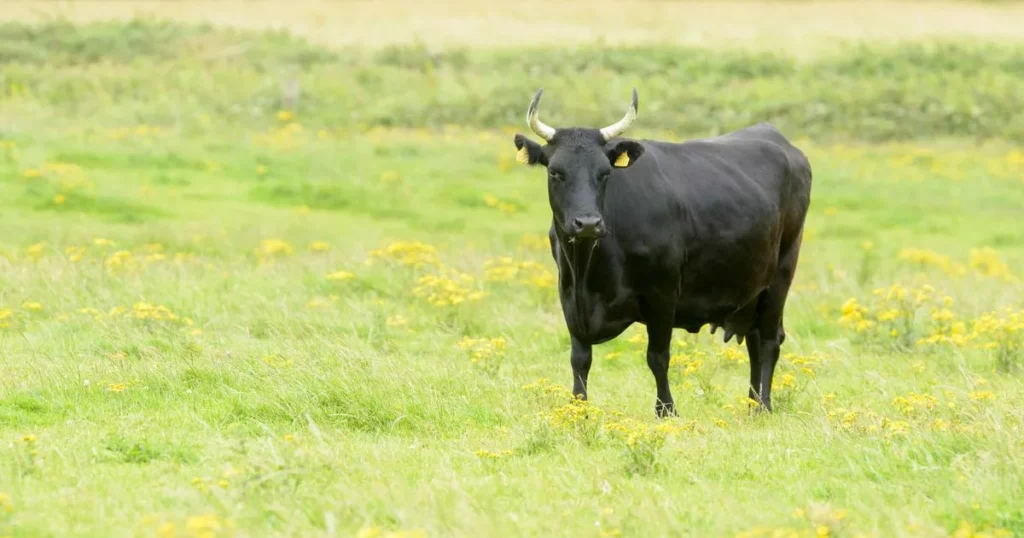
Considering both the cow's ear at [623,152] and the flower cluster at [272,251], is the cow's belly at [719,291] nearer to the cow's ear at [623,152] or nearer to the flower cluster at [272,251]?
the cow's ear at [623,152]

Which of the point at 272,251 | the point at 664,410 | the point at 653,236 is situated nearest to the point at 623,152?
the point at 653,236

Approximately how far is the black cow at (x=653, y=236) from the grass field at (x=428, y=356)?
1.73ft

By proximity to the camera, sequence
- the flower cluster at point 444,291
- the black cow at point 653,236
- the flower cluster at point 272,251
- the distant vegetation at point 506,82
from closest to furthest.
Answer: the black cow at point 653,236 → the flower cluster at point 444,291 → the flower cluster at point 272,251 → the distant vegetation at point 506,82

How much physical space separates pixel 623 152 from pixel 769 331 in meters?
2.15

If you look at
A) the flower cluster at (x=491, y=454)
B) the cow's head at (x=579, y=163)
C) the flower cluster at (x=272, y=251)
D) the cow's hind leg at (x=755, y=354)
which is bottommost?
the flower cluster at (x=272, y=251)

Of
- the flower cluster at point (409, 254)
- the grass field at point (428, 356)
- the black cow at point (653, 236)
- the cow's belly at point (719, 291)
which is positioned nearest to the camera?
the grass field at point (428, 356)

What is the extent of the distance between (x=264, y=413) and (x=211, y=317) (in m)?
3.20

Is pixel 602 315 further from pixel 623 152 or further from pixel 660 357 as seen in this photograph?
pixel 623 152

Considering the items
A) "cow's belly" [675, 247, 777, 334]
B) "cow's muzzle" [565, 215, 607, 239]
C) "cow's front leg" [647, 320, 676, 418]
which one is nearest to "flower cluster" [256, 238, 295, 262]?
"cow's belly" [675, 247, 777, 334]

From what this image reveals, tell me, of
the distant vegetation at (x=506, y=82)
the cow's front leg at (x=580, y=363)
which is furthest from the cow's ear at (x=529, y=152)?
the distant vegetation at (x=506, y=82)

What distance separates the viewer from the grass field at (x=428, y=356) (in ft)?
18.6

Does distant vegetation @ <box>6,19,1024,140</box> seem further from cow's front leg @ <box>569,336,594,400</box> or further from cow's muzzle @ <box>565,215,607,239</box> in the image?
cow's muzzle @ <box>565,215,607,239</box>

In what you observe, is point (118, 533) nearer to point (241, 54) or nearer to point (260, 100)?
point (260, 100)

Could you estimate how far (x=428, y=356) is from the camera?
33.0 ft
